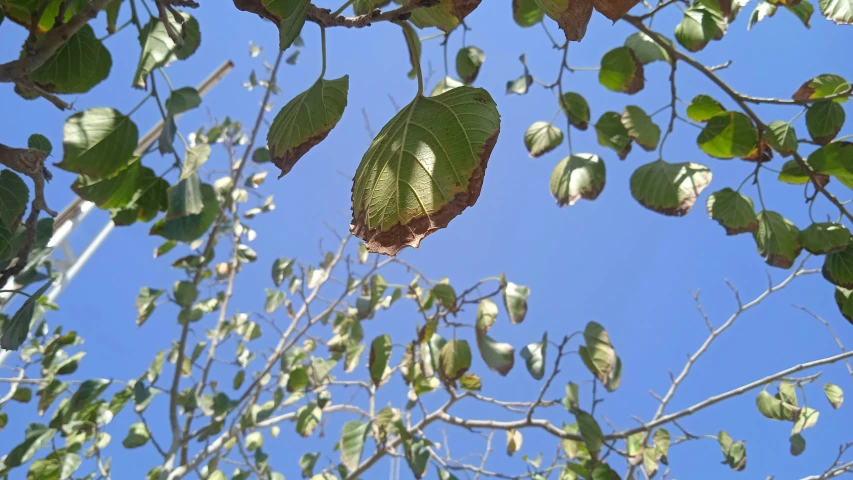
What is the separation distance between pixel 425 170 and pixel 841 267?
32.4 inches

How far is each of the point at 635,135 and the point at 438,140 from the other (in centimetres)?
76

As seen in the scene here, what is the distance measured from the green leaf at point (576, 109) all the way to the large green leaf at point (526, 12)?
17cm

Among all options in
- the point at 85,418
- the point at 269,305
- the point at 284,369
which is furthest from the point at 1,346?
the point at 269,305

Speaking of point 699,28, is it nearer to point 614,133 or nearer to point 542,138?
point 614,133

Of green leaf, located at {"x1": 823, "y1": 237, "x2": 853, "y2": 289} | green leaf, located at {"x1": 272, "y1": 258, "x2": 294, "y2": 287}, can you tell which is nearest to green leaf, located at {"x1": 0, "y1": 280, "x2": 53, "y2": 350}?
green leaf, located at {"x1": 823, "y1": 237, "x2": 853, "y2": 289}

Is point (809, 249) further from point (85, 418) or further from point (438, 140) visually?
point (85, 418)

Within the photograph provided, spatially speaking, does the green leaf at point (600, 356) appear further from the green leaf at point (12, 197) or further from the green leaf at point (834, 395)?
the green leaf at point (12, 197)

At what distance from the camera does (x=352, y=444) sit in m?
1.52

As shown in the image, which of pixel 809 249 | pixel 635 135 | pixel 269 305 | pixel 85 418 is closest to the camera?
pixel 809 249

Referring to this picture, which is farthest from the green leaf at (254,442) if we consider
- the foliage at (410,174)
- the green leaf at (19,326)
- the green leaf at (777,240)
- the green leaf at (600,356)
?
the green leaf at (777,240)

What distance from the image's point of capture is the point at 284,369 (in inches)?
74.7

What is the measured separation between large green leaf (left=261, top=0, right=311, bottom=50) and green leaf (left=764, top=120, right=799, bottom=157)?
32.4 inches

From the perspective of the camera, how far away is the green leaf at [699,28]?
91 cm

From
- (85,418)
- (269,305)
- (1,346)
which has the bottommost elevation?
(1,346)
